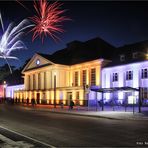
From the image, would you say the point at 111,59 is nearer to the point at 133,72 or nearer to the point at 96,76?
the point at 96,76

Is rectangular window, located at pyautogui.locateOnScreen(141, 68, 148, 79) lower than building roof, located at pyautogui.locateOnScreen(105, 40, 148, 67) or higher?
lower

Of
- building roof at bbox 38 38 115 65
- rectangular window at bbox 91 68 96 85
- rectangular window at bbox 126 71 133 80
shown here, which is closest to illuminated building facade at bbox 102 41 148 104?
rectangular window at bbox 126 71 133 80

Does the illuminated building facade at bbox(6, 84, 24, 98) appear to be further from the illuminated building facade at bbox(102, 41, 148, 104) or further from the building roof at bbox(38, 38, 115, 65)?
the illuminated building facade at bbox(102, 41, 148, 104)

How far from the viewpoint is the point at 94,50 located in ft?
210

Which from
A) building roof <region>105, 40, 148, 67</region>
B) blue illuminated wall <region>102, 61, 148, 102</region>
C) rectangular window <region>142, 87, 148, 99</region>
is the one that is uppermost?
building roof <region>105, 40, 148, 67</region>

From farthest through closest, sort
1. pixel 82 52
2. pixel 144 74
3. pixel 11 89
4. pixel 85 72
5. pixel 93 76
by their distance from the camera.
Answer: pixel 11 89
pixel 82 52
pixel 85 72
pixel 93 76
pixel 144 74

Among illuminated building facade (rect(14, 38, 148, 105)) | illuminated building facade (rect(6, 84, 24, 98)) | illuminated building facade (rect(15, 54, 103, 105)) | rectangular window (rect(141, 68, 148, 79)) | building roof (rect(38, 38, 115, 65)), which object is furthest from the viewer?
illuminated building facade (rect(6, 84, 24, 98))

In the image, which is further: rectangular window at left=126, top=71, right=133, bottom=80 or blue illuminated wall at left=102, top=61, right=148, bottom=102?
rectangular window at left=126, top=71, right=133, bottom=80

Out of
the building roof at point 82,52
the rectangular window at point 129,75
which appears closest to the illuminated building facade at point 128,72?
the rectangular window at point 129,75

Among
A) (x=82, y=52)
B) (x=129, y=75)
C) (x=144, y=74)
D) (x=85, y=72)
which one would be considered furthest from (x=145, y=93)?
(x=82, y=52)

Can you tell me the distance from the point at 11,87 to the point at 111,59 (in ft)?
157

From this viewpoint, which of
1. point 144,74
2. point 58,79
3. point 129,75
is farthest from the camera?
point 58,79

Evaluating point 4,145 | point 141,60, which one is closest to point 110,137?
point 4,145

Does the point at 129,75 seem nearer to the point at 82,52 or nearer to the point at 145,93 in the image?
the point at 145,93
